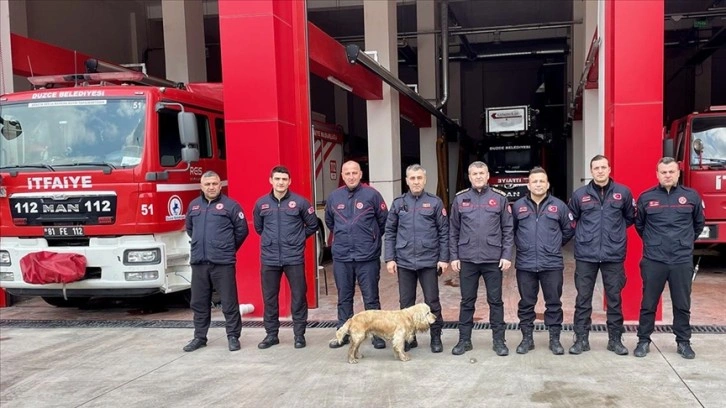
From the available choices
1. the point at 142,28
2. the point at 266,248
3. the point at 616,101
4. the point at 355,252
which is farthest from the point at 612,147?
the point at 142,28

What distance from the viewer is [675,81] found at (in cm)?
2317

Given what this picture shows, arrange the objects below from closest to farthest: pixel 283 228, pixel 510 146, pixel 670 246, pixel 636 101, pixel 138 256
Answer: pixel 670 246 → pixel 283 228 → pixel 636 101 → pixel 138 256 → pixel 510 146

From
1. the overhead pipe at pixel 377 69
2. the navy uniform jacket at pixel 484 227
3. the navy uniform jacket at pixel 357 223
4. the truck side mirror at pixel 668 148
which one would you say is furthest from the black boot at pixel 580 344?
the overhead pipe at pixel 377 69

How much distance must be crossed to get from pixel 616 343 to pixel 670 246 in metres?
0.98

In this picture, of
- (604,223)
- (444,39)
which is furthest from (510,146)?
(604,223)

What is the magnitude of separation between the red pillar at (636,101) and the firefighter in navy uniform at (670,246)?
1.01 metres

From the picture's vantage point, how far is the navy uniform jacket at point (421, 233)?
218 inches

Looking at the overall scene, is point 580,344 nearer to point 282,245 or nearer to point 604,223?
point 604,223

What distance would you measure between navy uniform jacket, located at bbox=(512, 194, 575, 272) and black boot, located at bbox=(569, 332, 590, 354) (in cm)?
66

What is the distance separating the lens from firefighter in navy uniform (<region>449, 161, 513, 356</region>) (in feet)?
17.6

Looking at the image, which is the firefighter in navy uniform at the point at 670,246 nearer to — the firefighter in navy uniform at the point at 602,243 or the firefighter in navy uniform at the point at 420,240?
the firefighter in navy uniform at the point at 602,243

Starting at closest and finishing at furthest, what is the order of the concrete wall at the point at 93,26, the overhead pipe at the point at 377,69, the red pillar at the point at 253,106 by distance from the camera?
the red pillar at the point at 253,106 → the overhead pipe at the point at 377,69 → the concrete wall at the point at 93,26

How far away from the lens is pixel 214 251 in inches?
231

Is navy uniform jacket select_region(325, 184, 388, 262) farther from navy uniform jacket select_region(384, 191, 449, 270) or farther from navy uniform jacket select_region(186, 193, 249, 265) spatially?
navy uniform jacket select_region(186, 193, 249, 265)
